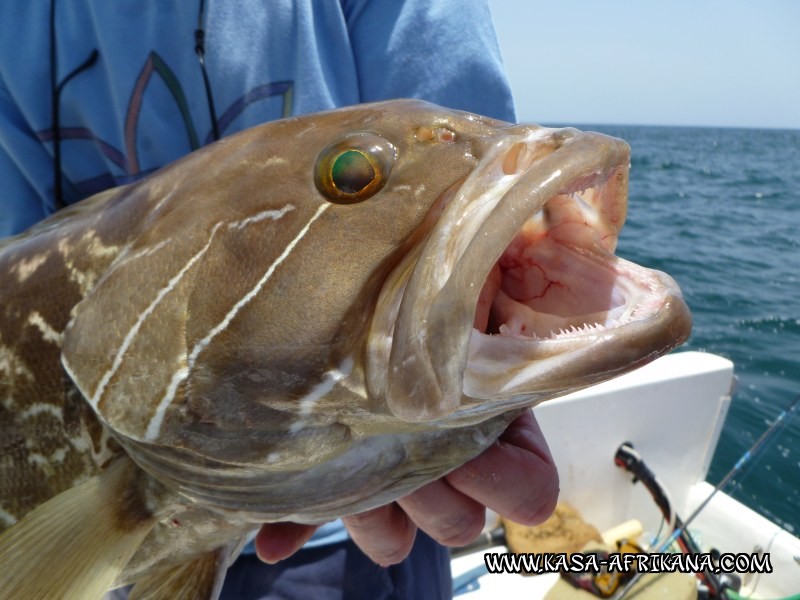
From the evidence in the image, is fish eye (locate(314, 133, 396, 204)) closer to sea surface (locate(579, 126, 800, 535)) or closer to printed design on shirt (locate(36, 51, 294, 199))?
printed design on shirt (locate(36, 51, 294, 199))

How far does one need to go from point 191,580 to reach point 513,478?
3.18 feet

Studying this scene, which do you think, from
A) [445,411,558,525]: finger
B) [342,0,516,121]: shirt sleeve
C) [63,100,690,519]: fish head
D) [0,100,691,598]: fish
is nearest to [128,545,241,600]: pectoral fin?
[0,100,691,598]: fish

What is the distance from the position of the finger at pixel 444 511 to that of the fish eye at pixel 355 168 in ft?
2.77

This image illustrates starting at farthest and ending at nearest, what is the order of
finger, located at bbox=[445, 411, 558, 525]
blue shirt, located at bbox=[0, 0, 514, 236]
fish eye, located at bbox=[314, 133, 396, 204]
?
blue shirt, located at bbox=[0, 0, 514, 236] → finger, located at bbox=[445, 411, 558, 525] → fish eye, located at bbox=[314, 133, 396, 204]

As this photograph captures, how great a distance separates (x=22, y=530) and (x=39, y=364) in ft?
1.23

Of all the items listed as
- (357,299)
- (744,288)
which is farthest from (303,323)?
(744,288)

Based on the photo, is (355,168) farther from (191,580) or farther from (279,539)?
(191,580)

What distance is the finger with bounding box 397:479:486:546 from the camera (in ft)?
5.45

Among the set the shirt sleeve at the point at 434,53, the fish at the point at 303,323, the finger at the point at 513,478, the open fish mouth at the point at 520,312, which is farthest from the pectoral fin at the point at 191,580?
the shirt sleeve at the point at 434,53

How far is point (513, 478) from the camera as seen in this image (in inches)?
63.6

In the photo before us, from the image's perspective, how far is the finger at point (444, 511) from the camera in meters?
1.66

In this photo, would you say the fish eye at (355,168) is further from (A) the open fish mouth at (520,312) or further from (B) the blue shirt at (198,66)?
(B) the blue shirt at (198,66)

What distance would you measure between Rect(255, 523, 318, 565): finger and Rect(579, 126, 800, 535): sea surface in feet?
11.7

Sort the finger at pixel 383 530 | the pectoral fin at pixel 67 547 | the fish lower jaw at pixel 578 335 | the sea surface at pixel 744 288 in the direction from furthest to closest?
1. the sea surface at pixel 744 288
2. the finger at pixel 383 530
3. the pectoral fin at pixel 67 547
4. the fish lower jaw at pixel 578 335
